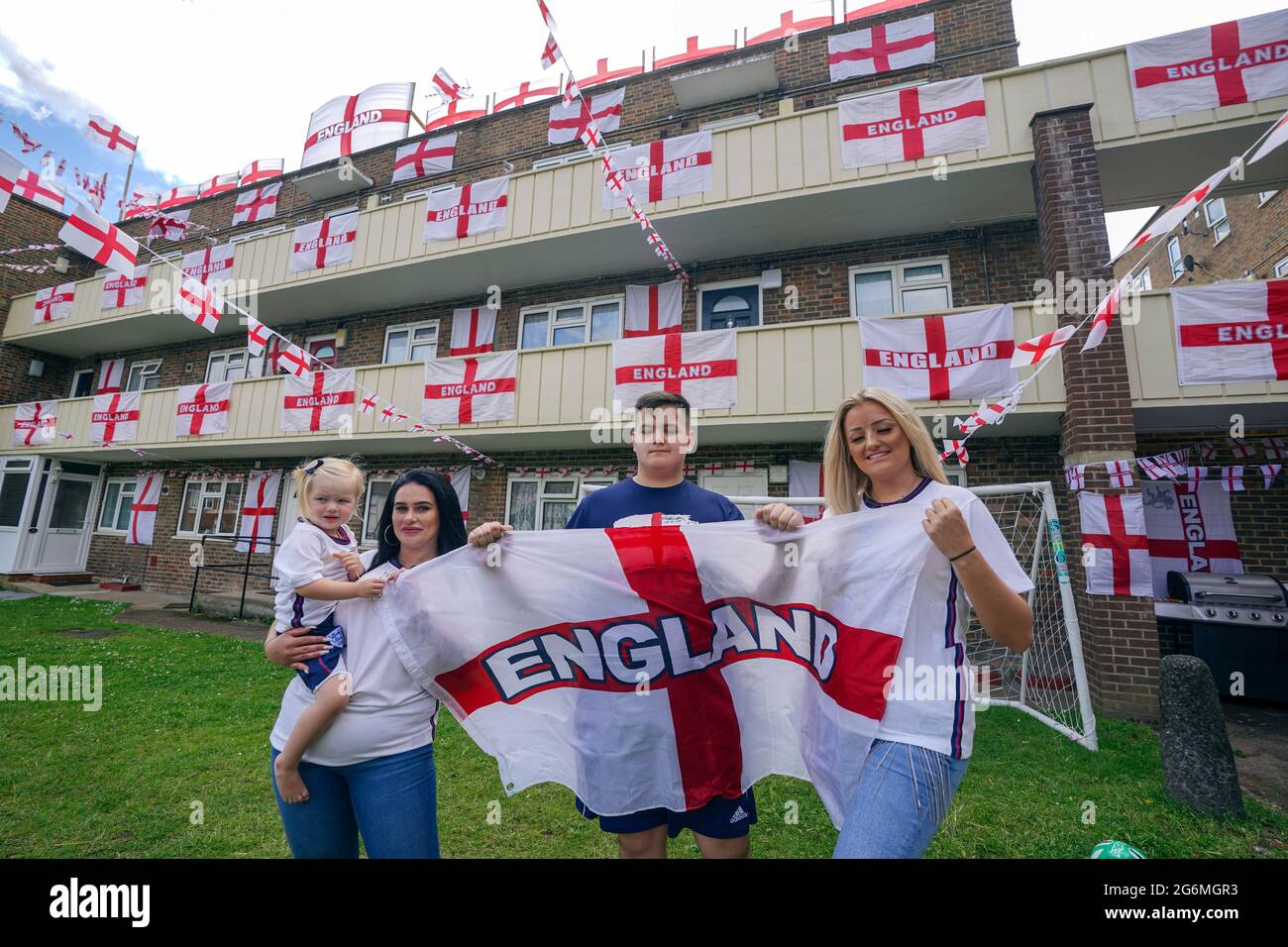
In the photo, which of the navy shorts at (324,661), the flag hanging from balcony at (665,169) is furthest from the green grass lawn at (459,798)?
the flag hanging from balcony at (665,169)

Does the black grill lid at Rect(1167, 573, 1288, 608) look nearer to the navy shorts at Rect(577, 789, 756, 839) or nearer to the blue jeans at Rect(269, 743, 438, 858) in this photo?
the navy shorts at Rect(577, 789, 756, 839)

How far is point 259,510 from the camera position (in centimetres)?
1297

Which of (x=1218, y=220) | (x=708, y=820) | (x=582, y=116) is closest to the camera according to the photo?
(x=708, y=820)

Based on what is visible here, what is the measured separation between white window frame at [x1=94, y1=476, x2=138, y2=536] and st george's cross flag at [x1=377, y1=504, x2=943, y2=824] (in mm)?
18899

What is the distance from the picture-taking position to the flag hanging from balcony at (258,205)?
51.1 feet

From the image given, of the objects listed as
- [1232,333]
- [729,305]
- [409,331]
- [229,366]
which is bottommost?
[1232,333]

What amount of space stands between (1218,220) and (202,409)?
29612 mm

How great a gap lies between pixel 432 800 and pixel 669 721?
0.91 m

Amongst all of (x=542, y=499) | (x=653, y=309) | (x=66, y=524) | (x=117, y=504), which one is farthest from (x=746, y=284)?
(x=66, y=524)

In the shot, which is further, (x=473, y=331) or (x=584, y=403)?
(x=473, y=331)

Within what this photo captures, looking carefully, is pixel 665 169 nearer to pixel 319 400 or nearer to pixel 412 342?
pixel 412 342

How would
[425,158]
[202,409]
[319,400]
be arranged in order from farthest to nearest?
[425,158] < [202,409] < [319,400]

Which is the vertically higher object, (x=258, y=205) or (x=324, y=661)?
(x=258, y=205)

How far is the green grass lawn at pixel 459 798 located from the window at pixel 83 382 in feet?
54.6
